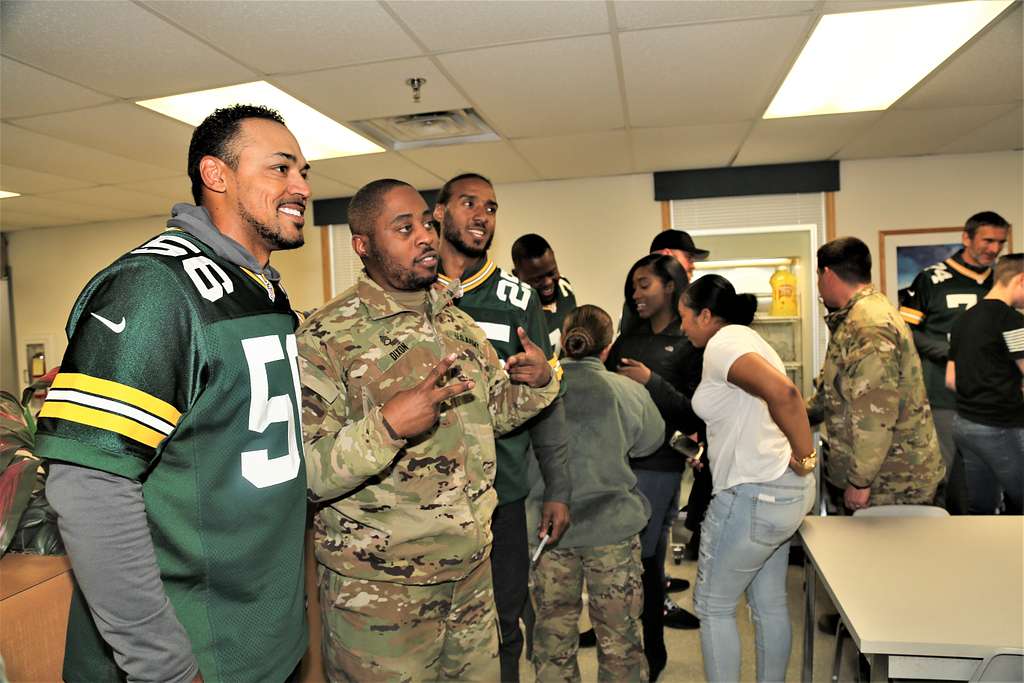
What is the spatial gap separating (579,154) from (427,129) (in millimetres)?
1366

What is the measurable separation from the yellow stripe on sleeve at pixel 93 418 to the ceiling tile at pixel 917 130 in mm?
4817

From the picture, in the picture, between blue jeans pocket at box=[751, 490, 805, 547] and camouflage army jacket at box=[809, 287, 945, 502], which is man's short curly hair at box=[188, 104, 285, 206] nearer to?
blue jeans pocket at box=[751, 490, 805, 547]

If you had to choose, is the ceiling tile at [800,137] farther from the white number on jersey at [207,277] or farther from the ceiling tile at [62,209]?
the ceiling tile at [62,209]

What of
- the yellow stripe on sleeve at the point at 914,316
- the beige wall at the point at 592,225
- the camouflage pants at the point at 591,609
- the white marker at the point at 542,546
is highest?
the beige wall at the point at 592,225

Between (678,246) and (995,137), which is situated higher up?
(995,137)

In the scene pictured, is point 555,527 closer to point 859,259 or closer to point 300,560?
point 300,560

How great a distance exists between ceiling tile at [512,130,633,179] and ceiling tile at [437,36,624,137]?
0.75ft

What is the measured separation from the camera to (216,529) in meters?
1.05

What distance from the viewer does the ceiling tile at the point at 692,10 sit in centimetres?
264

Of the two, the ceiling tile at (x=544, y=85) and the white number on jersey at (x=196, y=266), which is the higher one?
the ceiling tile at (x=544, y=85)

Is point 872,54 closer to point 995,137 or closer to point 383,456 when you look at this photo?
point 995,137

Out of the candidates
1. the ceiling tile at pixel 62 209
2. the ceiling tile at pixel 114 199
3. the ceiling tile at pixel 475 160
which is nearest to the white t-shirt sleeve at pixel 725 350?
the ceiling tile at pixel 475 160

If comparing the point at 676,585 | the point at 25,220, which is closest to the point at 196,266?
the point at 676,585

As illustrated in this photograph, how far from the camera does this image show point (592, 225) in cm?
612
